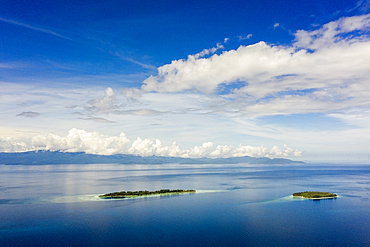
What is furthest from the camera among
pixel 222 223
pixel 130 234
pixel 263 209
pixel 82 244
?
pixel 263 209

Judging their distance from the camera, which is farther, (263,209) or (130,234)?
(263,209)

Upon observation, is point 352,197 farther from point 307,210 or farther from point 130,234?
point 130,234

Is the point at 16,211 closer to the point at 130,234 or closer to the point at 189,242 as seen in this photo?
the point at 130,234

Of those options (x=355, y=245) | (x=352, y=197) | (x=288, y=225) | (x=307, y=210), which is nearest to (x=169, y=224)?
(x=288, y=225)

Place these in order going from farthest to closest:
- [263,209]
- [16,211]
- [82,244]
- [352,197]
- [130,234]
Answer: [352,197], [263,209], [16,211], [130,234], [82,244]

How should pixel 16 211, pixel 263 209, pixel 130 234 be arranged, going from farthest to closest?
1. pixel 263 209
2. pixel 16 211
3. pixel 130 234

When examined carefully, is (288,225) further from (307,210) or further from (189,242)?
(189,242)

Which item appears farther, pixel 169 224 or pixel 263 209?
pixel 263 209

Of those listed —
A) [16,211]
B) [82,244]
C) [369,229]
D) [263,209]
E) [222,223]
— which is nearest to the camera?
[82,244]

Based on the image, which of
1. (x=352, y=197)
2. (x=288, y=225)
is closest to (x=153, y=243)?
(x=288, y=225)
